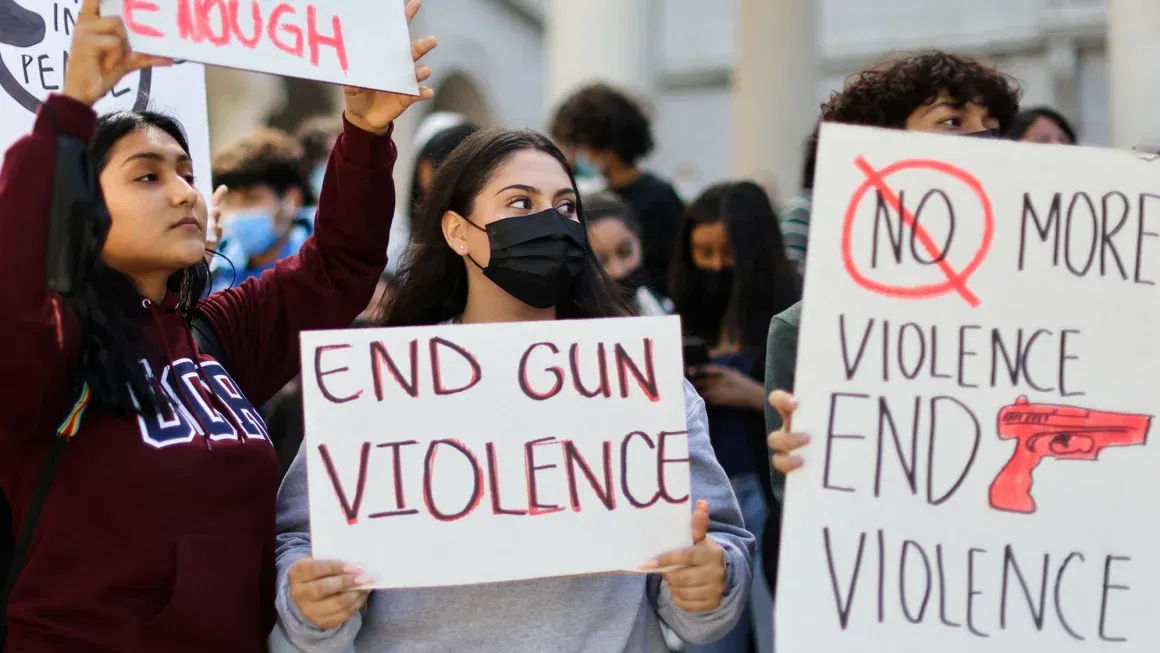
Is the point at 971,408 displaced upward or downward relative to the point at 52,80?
downward

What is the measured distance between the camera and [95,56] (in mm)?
2031

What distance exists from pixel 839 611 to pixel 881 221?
23.4 inches

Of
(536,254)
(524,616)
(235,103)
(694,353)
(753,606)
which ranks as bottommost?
(753,606)

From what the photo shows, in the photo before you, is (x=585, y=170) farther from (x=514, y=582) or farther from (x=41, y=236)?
(x=41, y=236)

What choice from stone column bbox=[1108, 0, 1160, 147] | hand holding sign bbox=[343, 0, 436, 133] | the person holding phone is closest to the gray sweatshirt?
hand holding sign bbox=[343, 0, 436, 133]

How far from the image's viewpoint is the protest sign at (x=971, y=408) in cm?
196

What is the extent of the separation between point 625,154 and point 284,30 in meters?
2.97

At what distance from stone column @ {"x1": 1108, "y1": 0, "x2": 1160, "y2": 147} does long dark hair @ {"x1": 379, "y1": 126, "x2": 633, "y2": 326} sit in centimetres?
506

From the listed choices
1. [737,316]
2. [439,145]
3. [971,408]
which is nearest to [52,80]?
[439,145]

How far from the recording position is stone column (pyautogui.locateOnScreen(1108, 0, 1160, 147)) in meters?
6.91

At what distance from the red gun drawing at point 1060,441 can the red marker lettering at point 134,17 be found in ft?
4.99

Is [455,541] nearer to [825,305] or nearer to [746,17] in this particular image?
[825,305]

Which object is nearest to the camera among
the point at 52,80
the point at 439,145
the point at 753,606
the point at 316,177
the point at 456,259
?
the point at 456,259

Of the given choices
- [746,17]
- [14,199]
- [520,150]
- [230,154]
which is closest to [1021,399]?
[520,150]
